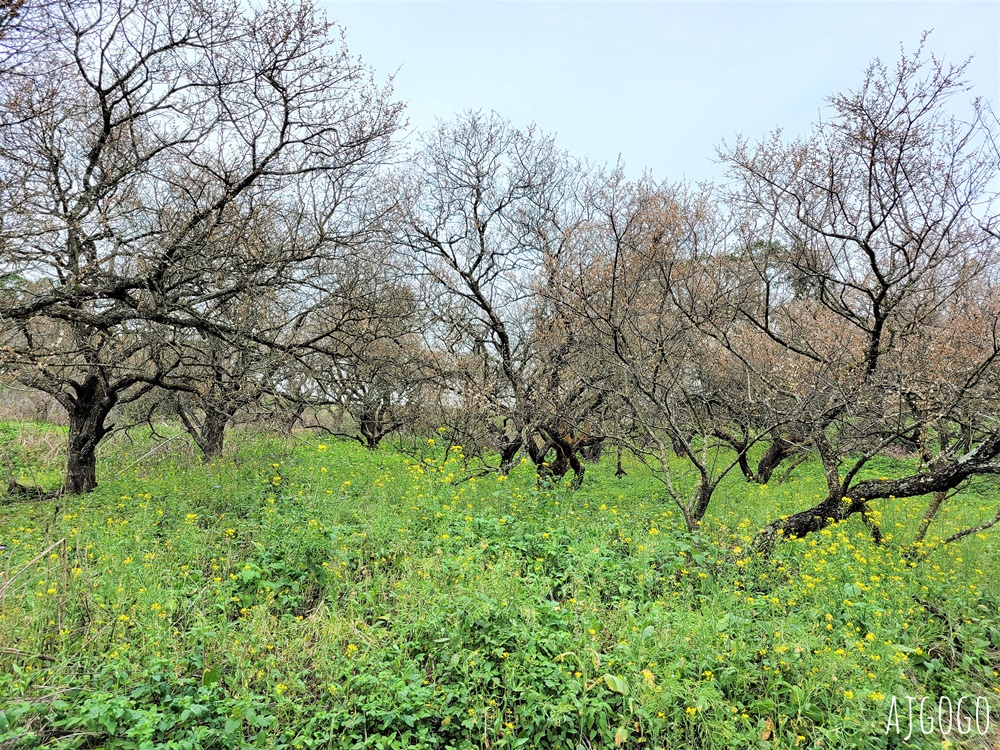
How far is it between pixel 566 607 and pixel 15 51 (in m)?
5.87

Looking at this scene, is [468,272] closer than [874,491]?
No

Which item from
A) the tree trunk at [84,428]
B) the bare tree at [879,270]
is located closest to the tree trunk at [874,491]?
the bare tree at [879,270]

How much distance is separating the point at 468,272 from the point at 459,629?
24.5ft

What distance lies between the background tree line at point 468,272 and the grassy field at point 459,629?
1.36 meters

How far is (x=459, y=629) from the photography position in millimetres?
3809

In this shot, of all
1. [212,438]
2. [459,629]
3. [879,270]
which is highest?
[879,270]

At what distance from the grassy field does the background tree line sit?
1363 mm

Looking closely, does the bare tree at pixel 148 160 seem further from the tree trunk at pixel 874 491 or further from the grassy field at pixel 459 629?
the tree trunk at pixel 874 491

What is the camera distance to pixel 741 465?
1291cm

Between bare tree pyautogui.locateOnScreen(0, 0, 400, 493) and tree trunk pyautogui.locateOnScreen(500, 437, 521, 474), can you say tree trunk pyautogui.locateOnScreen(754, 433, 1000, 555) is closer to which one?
tree trunk pyautogui.locateOnScreen(500, 437, 521, 474)

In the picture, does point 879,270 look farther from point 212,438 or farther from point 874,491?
point 212,438

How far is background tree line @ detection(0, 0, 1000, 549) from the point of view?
5488 millimetres

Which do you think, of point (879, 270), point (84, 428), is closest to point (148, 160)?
point (84, 428)

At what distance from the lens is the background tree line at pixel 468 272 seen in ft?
18.0
